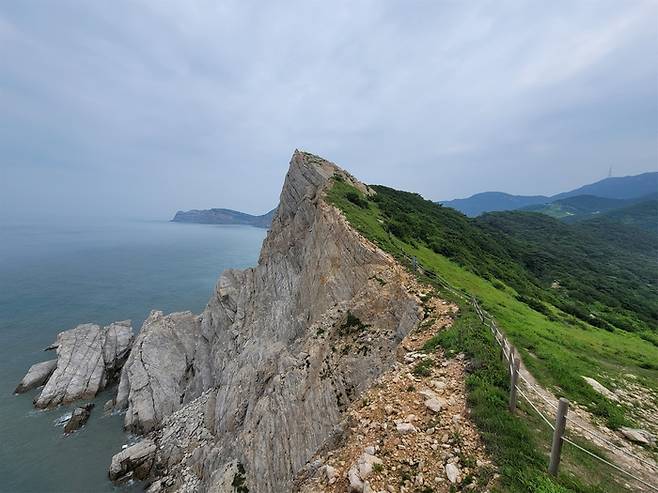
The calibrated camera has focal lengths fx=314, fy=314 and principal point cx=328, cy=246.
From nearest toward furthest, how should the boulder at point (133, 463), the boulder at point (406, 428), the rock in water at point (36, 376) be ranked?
the boulder at point (406, 428)
the boulder at point (133, 463)
the rock in water at point (36, 376)

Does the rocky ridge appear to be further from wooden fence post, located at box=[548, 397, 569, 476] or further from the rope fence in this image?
wooden fence post, located at box=[548, 397, 569, 476]

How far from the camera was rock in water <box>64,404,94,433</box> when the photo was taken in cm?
3450

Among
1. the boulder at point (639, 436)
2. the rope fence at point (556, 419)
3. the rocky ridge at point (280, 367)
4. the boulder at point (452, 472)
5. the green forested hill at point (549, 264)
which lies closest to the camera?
the rope fence at point (556, 419)

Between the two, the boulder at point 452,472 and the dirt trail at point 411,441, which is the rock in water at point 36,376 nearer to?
the dirt trail at point 411,441

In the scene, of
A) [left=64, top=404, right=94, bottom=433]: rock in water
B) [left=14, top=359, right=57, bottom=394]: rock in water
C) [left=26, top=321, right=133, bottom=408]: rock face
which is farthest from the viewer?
[left=14, top=359, right=57, bottom=394]: rock in water

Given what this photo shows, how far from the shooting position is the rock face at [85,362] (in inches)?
1558

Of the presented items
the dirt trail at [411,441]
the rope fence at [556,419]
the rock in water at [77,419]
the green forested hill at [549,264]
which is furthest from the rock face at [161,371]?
the rope fence at [556,419]

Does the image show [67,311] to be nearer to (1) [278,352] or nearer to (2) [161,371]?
(2) [161,371]

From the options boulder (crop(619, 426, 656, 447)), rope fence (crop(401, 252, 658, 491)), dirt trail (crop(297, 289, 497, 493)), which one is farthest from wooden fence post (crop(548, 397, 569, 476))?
boulder (crop(619, 426, 656, 447))

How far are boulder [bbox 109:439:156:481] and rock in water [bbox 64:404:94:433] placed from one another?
9.58 m

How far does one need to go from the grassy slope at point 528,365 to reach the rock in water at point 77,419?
37.7 meters

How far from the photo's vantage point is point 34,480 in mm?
28625

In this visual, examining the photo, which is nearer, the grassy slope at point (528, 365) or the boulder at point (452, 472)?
the grassy slope at point (528, 365)

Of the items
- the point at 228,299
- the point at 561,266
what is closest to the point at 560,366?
the point at 228,299
